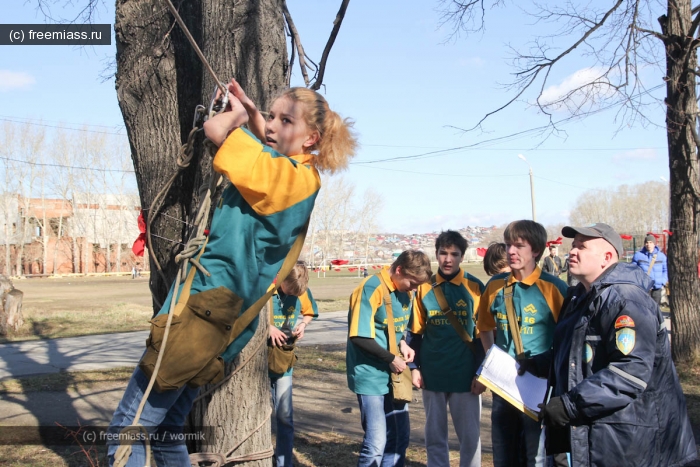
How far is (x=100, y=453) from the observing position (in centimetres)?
510

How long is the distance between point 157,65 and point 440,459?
3214 millimetres

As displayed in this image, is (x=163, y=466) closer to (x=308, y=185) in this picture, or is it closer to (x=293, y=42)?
(x=308, y=185)

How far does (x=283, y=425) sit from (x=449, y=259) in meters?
1.79

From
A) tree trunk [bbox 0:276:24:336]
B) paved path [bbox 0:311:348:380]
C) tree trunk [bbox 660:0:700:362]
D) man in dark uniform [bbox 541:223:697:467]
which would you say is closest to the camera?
man in dark uniform [bbox 541:223:697:467]

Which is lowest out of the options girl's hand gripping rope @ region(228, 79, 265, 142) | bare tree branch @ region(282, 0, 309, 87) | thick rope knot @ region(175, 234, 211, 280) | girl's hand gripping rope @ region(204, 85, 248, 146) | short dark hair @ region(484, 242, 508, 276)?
short dark hair @ region(484, 242, 508, 276)

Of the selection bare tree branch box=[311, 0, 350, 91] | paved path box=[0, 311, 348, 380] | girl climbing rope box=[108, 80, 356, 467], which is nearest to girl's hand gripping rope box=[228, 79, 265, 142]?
girl climbing rope box=[108, 80, 356, 467]

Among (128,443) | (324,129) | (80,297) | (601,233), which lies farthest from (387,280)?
(80,297)

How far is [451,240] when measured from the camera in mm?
4871

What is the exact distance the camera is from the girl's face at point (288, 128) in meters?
2.47

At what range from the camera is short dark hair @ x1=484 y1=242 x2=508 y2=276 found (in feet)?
17.5

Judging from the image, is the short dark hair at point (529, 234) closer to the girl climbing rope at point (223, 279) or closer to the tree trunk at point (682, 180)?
the girl climbing rope at point (223, 279)

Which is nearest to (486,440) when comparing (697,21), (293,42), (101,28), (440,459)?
(440,459)

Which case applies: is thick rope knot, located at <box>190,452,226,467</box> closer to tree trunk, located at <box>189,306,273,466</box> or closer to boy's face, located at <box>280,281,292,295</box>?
tree trunk, located at <box>189,306,273,466</box>

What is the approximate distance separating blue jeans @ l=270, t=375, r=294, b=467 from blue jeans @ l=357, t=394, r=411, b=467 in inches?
28.1
